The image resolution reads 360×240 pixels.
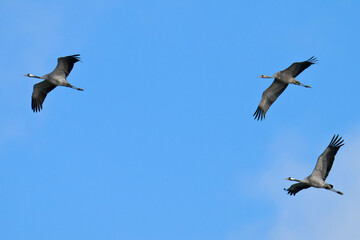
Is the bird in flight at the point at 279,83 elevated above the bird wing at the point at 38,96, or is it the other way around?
the bird wing at the point at 38,96

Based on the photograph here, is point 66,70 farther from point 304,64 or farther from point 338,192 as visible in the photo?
point 338,192

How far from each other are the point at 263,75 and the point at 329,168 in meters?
6.49

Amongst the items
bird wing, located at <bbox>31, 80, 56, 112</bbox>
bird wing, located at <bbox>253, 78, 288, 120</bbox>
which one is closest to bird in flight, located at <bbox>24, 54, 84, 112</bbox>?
bird wing, located at <bbox>31, 80, 56, 112</bbox>

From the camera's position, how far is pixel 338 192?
89.9 feet

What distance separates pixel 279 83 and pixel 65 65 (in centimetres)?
951

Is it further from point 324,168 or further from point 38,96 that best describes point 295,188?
point 38,96

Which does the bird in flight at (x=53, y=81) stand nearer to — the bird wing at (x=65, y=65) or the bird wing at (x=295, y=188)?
the bird wing at (x=65, y=65)

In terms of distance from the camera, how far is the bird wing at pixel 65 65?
2827cm

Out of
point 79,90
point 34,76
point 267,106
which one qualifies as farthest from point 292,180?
point 34,76

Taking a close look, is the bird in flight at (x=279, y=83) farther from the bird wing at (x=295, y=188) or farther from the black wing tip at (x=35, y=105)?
the black wing tip at (x=35, y=105)

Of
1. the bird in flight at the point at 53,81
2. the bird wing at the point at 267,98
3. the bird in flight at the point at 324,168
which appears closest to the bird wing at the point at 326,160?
the bird in flight at the point at 324,168

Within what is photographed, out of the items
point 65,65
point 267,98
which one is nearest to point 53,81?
point 65,65

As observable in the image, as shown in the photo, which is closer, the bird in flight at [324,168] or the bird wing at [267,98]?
the bird in flight at [324,168]

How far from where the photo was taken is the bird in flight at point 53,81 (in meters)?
28.4
